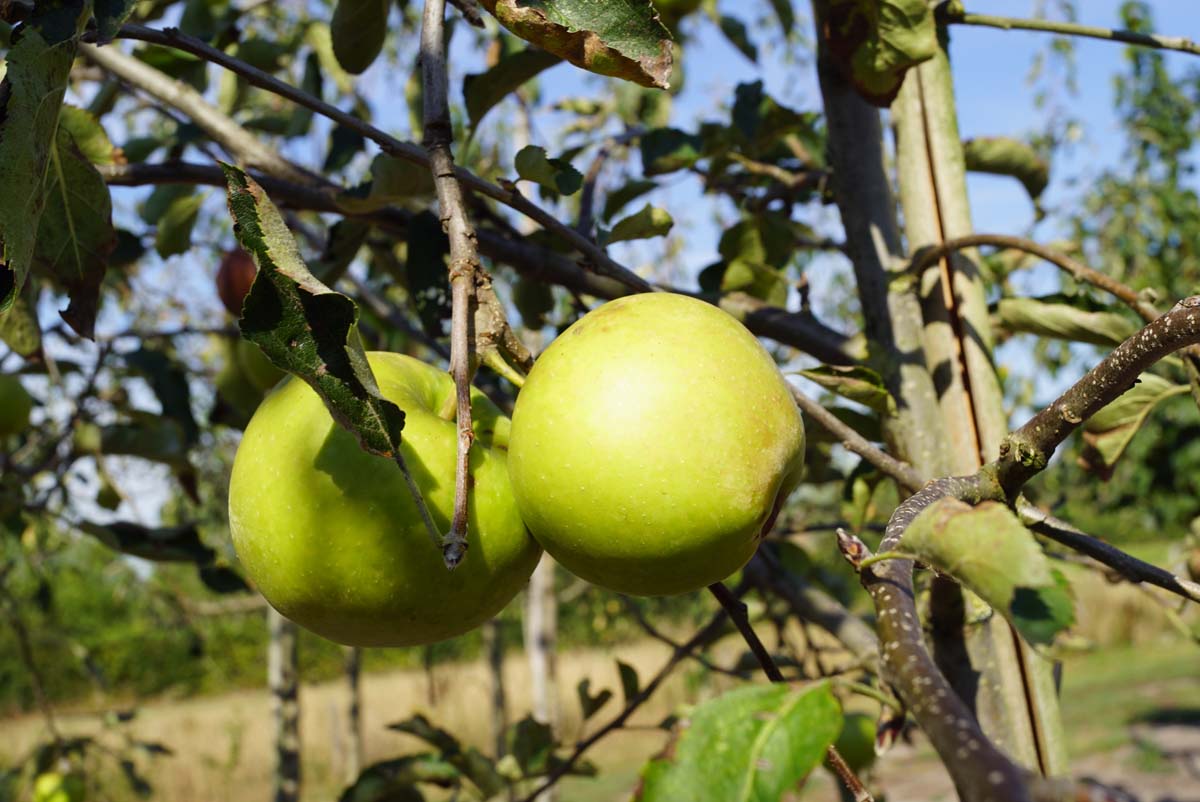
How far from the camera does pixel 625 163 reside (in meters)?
4.26

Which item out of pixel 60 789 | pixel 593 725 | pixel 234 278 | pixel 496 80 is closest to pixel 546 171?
pixel 496 80

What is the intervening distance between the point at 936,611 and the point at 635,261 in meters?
4.77

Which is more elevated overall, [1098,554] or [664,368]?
[664,368]

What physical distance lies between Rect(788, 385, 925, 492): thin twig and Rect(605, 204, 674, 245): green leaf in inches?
9.1

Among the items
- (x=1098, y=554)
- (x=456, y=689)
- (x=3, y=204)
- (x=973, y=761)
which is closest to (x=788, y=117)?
(x=1098, y=554)

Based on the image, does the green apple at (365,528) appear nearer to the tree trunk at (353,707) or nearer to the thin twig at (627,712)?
the thin twig at (627,712)

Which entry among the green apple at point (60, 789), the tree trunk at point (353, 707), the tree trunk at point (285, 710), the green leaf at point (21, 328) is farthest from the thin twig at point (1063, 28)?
the tree trunk at point (353, 707)

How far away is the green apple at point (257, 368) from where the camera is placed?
1.70 metres

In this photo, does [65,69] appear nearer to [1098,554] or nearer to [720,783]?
[720,783]

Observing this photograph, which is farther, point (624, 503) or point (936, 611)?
point (936, 611)

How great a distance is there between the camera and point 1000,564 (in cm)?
42

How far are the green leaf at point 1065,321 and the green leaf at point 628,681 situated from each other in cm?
84

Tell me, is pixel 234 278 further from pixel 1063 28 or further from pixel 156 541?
pixel 1063 28

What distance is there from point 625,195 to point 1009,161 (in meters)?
0.59
